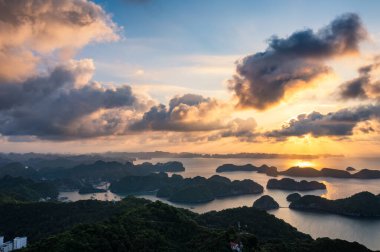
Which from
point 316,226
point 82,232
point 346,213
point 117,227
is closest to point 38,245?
point 82,232

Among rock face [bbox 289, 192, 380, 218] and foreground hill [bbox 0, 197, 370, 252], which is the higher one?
foreground hill [bbox 0, 197, 370, 252]

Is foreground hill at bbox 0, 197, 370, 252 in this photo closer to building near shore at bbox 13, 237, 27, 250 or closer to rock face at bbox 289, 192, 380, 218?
building near shore at bbox 13, 237, 27, 250

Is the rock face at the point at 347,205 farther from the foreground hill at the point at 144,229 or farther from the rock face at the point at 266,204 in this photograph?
the foreground hill at the point at 144,229

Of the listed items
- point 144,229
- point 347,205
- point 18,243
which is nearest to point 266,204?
point 347,205

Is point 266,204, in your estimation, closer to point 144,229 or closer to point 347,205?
point 347,205

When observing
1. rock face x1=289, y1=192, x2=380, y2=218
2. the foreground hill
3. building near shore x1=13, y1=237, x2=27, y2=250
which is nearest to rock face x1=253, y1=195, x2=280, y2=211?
rock face x1=289, y1=192, x2=380, y2=218
